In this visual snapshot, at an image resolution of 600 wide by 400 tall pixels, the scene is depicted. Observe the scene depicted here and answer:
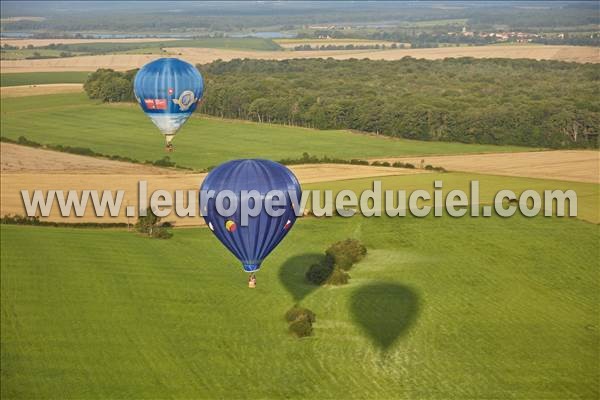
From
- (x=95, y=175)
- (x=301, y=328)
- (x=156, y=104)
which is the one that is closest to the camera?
(x=301, y=328)

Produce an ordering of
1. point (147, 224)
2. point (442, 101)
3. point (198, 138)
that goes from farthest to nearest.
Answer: point (442, 101)
point (198, 138)
point (147, 224)

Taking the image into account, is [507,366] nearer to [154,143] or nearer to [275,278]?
[275,278]

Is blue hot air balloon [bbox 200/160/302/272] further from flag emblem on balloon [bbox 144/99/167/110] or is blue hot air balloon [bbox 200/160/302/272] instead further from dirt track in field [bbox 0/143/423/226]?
dirt track in field [bbox 0/143/423/226]

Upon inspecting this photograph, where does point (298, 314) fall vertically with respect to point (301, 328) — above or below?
above

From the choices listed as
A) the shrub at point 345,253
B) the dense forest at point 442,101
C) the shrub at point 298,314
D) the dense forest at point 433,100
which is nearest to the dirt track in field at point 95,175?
the shrub at point 345,253

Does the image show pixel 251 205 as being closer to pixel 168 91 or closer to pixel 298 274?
pixel 298 274

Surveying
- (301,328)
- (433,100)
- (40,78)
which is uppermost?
(40,78)

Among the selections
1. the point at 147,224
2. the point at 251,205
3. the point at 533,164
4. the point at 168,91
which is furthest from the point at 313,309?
the point at 533,164
